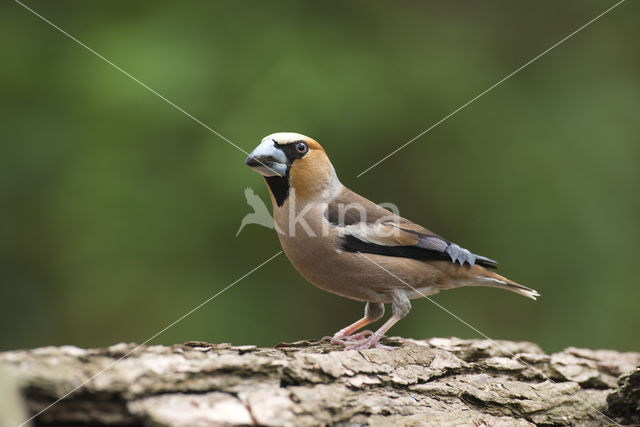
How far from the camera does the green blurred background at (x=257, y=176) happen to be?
24.1 ft

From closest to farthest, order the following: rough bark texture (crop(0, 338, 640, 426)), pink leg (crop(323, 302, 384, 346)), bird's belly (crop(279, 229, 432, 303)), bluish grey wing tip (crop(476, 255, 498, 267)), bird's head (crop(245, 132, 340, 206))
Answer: rough bark texture (crop(0, 338, 640, 426)) < bird's belly (crop(279, 229, 432, 303)) < bird's head (crop(245, 132, 340, 206)) < pink leg (crop(323, 302, 384, 346)) < bluish grey wing tip (crop(476, 255, 498, 267))

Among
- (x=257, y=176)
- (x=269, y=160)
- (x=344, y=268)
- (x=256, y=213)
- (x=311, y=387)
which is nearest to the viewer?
(x=311, y=387)

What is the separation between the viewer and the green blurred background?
7.35 metres

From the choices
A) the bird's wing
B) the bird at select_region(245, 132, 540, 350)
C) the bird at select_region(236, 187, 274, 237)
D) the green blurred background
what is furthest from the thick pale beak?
the green blurred background

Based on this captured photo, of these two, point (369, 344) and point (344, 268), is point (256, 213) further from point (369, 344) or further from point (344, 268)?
point (369, 344)

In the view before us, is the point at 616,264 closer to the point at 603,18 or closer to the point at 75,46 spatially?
the point at 603,18

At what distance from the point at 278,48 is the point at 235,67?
58 cm

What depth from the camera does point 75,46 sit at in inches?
298

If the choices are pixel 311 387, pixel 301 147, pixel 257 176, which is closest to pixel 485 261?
pixel 301 147

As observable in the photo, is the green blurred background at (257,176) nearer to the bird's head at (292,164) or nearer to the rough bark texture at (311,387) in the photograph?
the bird's head at (292,164)

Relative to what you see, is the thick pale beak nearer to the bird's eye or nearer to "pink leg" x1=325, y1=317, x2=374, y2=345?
the bird's eye

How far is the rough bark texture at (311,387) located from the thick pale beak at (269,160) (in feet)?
4.51

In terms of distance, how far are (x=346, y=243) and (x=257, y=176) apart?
2563 mm

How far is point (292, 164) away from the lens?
5.10 metres
